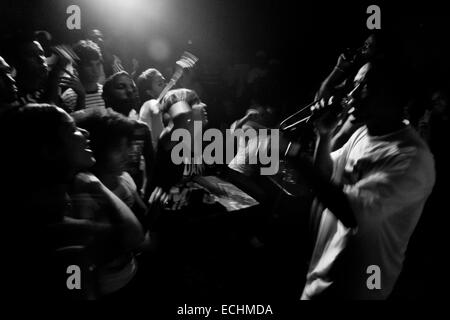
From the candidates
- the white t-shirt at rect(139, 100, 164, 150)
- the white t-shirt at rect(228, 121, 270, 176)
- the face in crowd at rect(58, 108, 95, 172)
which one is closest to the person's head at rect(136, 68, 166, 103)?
the white t-shirt at rect(139, 100, 164, 150)

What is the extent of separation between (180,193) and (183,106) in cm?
82

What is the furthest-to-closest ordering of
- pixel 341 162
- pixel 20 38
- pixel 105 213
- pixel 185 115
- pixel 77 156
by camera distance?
pixel 20 38 < pixel 185 115 < pixel 341 162 < pixel 105 213 < pixel 77 156

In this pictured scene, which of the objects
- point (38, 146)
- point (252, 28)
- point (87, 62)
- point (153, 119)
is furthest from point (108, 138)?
point (252, 28)

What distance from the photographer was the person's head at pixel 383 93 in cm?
171

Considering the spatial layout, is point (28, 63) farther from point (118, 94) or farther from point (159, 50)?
point (159, 50)

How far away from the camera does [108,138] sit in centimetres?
190

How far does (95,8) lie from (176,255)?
216 inches

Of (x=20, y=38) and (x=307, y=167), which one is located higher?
(x=20, y=38)

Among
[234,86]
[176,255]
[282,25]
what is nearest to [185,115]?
[176,255]

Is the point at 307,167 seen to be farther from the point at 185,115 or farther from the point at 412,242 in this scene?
the point at 412,242

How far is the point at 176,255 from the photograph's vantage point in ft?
9.56

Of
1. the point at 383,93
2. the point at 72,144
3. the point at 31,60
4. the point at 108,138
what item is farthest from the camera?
the point at 31,60

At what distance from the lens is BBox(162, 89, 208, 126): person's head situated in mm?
2797

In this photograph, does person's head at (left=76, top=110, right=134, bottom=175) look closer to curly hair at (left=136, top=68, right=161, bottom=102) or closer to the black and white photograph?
the black and white photograph
